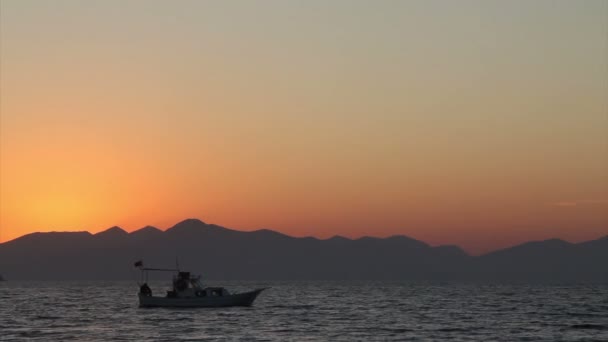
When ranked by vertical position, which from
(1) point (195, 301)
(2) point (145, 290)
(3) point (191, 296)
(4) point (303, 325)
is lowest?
(4) point (303, 325)

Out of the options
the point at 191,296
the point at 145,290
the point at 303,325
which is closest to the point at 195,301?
the point at 191,296

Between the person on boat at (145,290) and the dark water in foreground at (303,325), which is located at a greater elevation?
the person on boat at (145,290)

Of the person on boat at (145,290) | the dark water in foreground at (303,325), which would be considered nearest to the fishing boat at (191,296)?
the dark water in foreground at (303,325)

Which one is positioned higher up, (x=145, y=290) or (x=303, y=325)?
(x=145, y=290)

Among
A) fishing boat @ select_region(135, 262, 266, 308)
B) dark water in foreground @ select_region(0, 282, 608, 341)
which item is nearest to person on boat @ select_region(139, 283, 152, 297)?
dark water in foreground @ select_region(0, 282, 608, 341)

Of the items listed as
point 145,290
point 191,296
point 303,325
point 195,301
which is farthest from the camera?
point 145,290

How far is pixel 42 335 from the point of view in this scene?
90.8 meters

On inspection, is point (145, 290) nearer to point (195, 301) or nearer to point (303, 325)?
point (195, 301)

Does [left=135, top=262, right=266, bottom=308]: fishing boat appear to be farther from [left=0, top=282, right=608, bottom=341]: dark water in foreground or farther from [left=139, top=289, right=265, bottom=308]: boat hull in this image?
[left=0, top=282, right=608, bottom=341]: dark water in foreground

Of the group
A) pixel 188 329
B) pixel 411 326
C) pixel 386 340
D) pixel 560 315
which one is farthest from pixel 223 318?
pixel 560 315

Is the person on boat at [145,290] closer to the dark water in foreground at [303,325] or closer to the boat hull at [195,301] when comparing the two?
the boat hull at [195,301]

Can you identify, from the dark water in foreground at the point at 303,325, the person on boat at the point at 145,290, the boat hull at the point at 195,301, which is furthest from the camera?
the person on boat at the point at 145,290

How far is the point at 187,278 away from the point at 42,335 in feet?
117

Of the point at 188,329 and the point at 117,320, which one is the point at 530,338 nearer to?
the point at 188,329
